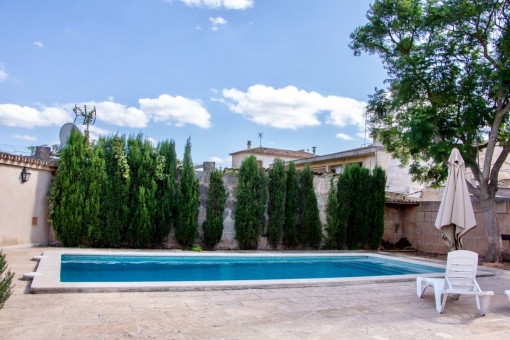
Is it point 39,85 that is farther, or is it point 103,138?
point 103,138

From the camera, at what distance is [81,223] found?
12016 millimetres

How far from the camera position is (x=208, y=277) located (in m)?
9.20

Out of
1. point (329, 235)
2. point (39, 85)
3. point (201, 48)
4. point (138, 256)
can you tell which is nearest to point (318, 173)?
point (329, 235)

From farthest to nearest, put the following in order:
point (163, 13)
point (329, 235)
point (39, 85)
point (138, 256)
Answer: point (329, 235) < point (163, 13) < point (39, 85) < point (138, 256)

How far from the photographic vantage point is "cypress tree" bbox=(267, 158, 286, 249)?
14.3 metres

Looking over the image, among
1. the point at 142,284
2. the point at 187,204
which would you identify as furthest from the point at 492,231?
the point at 142,284

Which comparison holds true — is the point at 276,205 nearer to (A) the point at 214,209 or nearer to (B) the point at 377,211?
(A) the point at 214,209

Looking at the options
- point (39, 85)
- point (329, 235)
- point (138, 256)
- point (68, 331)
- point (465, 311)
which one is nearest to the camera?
point (68, 331)

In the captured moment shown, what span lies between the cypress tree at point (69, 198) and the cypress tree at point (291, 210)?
6.80 metres

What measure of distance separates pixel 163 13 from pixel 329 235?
9.60 metres

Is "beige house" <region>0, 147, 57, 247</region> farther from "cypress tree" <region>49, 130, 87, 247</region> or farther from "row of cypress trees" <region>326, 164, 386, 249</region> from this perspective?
"row of cypress trees" <region>326, 164, 386, 249</region>

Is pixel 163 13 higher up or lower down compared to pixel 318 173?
higher up

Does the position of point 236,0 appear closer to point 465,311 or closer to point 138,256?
point 138,256

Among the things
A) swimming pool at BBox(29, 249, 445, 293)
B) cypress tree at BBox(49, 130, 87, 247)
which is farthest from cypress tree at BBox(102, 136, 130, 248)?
swimming pool at BBox(29, 249, 445, 293)
